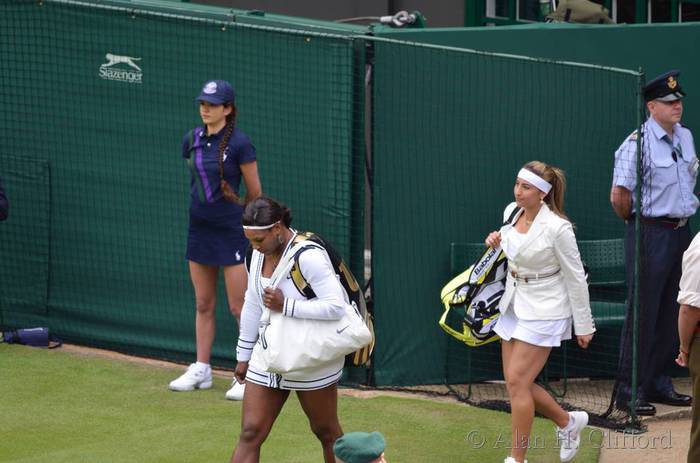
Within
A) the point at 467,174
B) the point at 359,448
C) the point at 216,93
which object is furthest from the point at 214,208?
the point at 359,448

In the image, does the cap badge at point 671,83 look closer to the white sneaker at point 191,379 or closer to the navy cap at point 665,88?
the navy cap at point 665,88

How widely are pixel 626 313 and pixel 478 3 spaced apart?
5699 millimetres

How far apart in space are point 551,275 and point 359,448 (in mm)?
2749

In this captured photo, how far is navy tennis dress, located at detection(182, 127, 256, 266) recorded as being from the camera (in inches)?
339

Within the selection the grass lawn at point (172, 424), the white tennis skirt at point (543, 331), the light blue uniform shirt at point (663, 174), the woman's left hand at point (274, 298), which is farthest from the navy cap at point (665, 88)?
the woman's left hand at point (274, 298)

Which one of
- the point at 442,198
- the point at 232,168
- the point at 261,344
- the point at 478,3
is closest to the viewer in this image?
the point at 261,344

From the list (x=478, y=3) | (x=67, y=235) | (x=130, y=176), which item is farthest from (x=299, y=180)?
(x=478, y=3)

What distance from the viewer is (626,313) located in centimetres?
865

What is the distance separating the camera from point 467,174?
9.33 m

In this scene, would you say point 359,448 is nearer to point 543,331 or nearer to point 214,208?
point 543,331

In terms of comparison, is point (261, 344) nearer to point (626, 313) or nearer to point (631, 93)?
point (626, 313)

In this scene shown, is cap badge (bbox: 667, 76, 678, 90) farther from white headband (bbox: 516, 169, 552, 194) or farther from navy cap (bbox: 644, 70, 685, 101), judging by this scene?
white headband (bbox: 516, 169, 552, 194)

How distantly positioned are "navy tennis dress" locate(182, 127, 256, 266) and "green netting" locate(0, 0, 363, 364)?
0.78m

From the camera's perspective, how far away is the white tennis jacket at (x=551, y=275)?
729 cm
